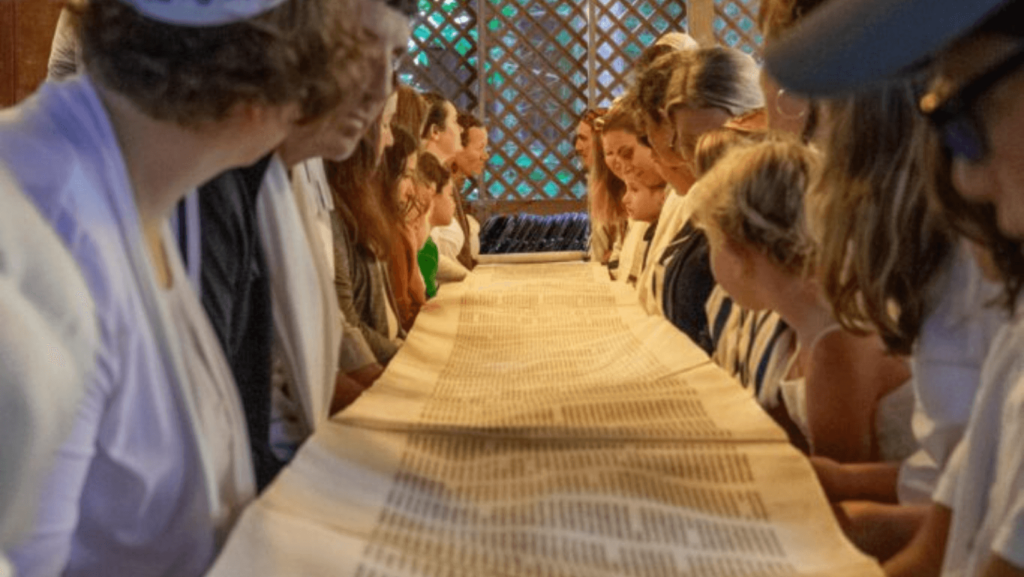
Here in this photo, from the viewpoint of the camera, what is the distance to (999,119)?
0.29m

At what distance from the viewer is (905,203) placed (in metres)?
0.45

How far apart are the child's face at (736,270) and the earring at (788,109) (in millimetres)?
73

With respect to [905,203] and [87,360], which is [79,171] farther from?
[905,203]

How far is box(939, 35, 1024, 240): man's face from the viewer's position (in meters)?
0.28

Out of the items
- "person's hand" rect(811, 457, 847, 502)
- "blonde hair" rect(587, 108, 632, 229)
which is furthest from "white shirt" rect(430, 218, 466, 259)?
"person's hand" rect(811, 457, 847, 502)

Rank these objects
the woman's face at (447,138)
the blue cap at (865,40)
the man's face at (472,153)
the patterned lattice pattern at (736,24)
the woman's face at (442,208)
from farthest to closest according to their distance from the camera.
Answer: the patterned lattice pattern at (736,24) → the man's face at (472,153) → the woman's face at (447,138) → the woman's face at (442,208) → the blue cap at (865,40)

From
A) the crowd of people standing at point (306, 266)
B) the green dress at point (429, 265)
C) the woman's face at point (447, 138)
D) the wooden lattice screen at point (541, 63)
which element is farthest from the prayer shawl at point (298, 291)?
the wooden lattice screen at point (541, 63)

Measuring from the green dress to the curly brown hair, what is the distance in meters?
0.92

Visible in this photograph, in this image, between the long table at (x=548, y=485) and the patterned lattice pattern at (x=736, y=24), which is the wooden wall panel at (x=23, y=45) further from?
the patterned lattice pattern at (x=736, y=24)

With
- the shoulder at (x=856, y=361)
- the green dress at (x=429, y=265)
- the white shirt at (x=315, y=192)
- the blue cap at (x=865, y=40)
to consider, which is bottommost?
the green dress at (x=429, y=265)

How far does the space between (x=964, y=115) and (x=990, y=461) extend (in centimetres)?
11

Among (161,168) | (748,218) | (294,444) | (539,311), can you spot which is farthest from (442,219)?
(161,168)

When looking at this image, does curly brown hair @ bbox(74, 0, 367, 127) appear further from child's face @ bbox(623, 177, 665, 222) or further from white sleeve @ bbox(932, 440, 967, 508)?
child's face @ bbox(623, 177, 665, 222)

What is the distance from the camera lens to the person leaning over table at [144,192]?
331 millimetres
